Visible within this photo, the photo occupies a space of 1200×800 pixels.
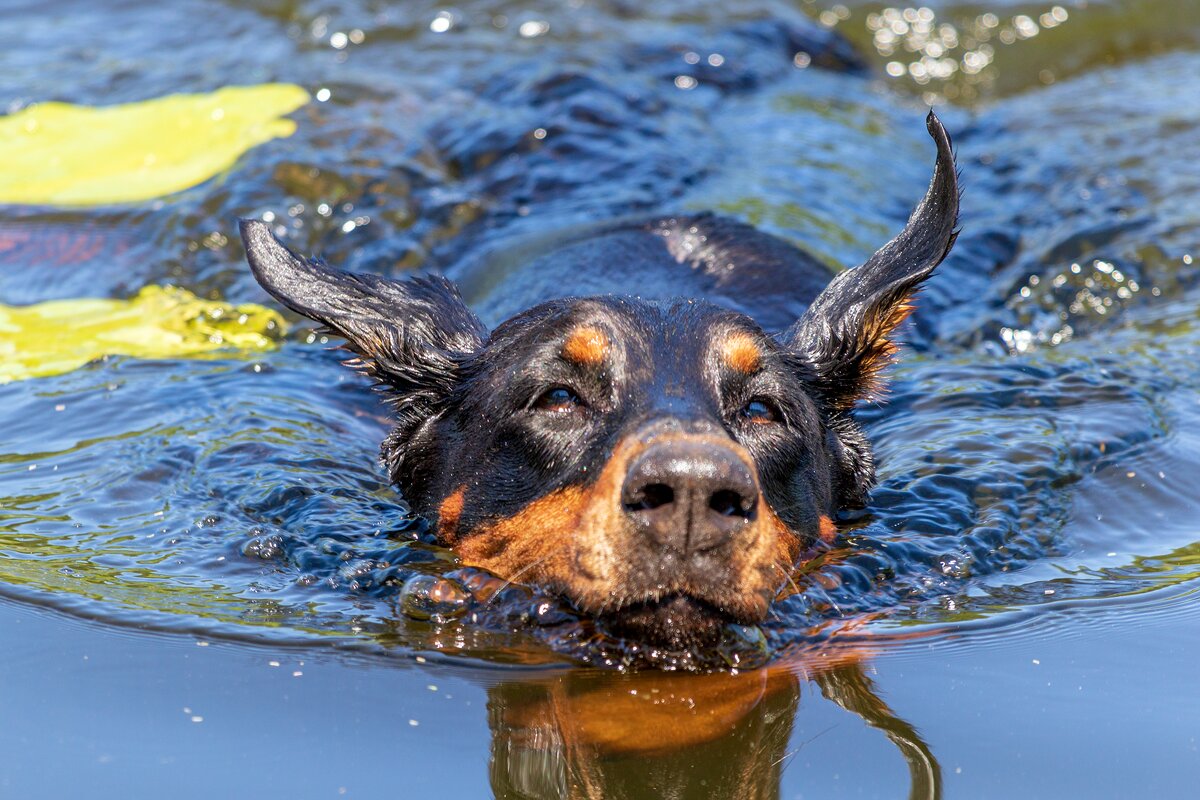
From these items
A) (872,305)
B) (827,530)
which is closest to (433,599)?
(827,530)

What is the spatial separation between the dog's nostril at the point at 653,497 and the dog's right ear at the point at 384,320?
169 centimetres

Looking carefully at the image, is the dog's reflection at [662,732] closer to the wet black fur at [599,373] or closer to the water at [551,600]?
the water at [551,600]

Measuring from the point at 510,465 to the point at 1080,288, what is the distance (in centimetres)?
507

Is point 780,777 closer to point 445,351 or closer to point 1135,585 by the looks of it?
point 1135,585

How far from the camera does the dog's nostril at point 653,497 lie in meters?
4.12

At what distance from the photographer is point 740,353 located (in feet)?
16.6

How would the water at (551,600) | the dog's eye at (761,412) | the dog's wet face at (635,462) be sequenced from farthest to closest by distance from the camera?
the dog's eye at (761,412) → the dog's wet face at (635,462) → the water at (551,600)

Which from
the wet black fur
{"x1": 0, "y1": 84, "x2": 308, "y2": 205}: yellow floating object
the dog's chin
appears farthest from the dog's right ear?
{"x1": 0, "y1": 84, "x2": 308, "y2": 205}: yellow floating object

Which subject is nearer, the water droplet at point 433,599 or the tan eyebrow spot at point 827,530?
the water droplet at point 433,599

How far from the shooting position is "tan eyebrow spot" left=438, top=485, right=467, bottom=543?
5344 mm

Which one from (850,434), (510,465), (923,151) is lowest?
(923,151)

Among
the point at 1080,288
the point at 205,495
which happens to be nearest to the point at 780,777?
the point at 205,495

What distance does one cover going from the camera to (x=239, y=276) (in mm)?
8859

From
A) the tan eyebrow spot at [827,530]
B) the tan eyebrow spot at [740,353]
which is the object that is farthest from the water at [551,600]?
the tan eyebrow spot at [740,353]
